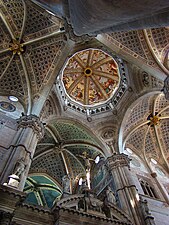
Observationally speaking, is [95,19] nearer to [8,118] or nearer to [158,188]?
[8,118]

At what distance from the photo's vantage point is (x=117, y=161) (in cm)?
1444

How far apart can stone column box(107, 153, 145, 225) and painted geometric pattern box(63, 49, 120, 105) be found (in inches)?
291

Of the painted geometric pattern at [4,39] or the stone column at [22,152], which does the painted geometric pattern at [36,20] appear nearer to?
the painted geometric pattern at [4,39]

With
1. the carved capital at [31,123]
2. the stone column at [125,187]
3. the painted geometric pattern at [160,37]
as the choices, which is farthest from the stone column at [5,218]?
the painted geometric pattern at [160,37]

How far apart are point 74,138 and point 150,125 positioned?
6394 millimetres

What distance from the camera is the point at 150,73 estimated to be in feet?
48.8

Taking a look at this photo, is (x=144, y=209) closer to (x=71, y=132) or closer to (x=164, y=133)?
(x=71, y=132)

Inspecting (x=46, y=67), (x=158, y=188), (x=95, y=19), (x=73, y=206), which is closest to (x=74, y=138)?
(x=46, y=67)

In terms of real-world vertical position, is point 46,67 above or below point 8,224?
above

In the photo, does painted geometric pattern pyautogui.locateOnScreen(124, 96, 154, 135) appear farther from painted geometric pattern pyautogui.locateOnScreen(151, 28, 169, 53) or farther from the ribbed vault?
painted geometric pattern pyautogui.locateOnScreen(151, 28, 169, 53)

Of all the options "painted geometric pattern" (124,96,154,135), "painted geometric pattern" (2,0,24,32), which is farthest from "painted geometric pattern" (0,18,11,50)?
"painted geometric pattern" (124,96,154,135)

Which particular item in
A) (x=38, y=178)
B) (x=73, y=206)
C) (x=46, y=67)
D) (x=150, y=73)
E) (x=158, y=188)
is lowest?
(x=73, y=206)

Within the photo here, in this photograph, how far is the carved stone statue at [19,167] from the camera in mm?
8959

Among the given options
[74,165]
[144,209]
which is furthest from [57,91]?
[144,209]
